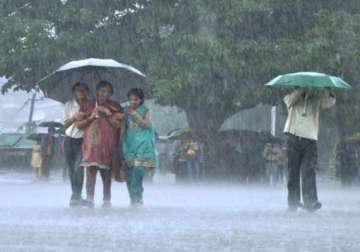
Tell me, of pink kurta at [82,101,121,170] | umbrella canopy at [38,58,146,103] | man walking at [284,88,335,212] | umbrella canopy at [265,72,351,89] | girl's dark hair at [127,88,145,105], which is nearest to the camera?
man walking at [284,88,335,212]

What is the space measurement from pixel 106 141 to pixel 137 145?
1.32ft

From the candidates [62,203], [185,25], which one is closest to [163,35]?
[185,25]

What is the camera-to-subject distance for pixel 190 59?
31.0m

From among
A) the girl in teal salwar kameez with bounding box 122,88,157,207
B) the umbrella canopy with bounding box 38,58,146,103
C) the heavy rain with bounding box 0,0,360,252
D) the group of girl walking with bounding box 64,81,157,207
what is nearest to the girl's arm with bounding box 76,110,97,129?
the group of girl walking with bounding box 64,81,157,207

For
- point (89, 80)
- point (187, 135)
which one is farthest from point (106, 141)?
point (187, 135)

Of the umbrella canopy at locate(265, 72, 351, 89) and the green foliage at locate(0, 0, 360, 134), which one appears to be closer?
the umbrella canopy at locate(265, 72, 351, 89)

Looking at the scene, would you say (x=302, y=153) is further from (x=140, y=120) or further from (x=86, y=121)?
(x=86, y=121)

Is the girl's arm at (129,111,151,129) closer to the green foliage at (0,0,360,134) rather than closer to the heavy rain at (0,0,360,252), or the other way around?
the heavy rain at (0,0,360,252)

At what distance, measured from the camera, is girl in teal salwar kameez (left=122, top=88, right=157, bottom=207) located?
14448 millimetres

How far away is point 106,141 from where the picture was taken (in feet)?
47.5

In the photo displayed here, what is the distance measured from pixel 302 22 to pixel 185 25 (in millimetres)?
3522

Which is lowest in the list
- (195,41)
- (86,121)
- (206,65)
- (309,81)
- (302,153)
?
(302,153)

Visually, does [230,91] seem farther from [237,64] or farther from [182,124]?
[182,124]

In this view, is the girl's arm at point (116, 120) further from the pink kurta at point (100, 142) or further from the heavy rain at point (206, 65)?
the heavy rain at point (206, 65)
